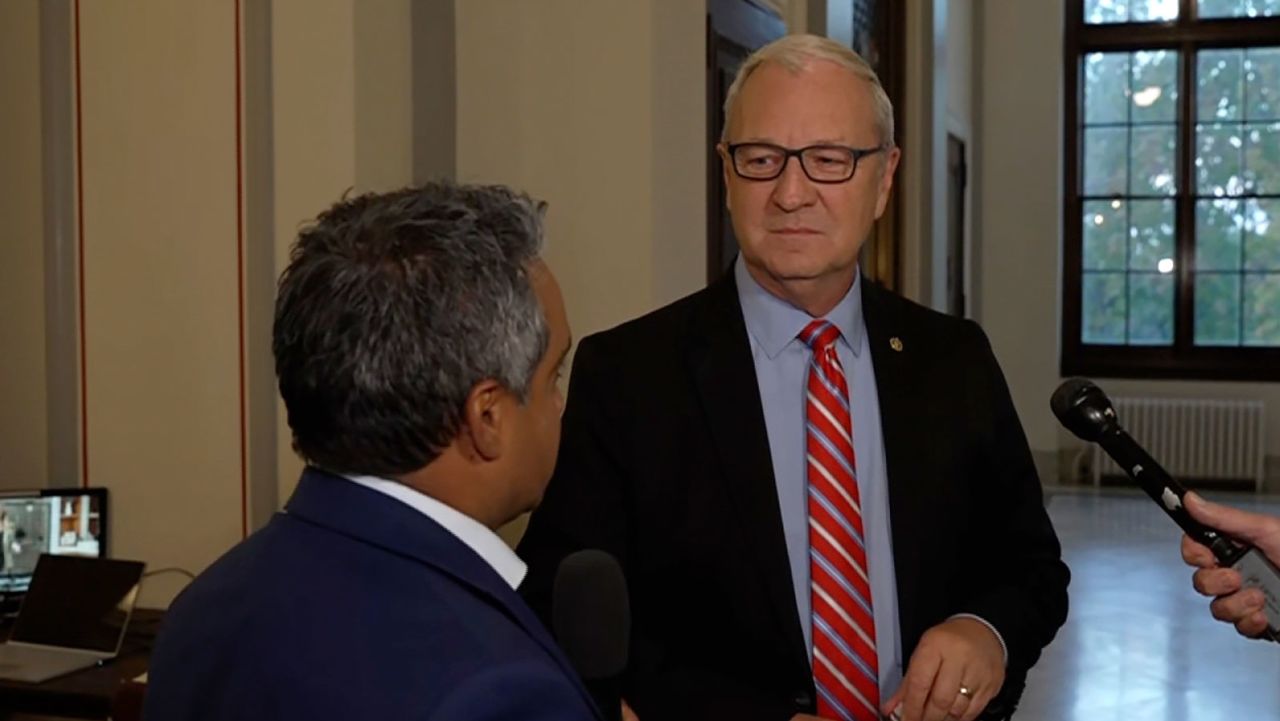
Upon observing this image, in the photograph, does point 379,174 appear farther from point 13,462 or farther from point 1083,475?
point 1083,475

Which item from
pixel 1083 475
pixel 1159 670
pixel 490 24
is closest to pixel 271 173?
pixel 490 24

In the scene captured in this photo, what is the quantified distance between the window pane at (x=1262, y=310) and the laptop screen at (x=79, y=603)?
10271 millimetres

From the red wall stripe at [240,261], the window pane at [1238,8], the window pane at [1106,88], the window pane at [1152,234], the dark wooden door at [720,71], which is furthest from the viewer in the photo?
the window pane at [1106,88]

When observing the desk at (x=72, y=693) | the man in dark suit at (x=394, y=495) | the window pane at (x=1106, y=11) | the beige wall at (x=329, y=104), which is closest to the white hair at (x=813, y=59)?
the man in dark suit at (x=394, y=495)

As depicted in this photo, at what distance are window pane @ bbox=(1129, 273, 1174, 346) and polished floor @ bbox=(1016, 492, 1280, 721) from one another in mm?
2898

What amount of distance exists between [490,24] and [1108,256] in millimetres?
9380

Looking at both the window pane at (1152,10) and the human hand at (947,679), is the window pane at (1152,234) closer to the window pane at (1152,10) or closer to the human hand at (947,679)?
the window pane at (1152,10)

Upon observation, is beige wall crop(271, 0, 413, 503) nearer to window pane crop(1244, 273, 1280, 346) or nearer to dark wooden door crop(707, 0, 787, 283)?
dark wooden door crop(707, 0, 787, 283)

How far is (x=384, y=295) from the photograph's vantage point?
1072mm

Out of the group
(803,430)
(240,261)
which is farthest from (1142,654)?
(803,430)

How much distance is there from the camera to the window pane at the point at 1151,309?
38.0 ft

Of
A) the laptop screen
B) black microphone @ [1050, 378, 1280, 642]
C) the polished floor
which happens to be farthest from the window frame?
black microphone @ [1050, 378, 1280, 642]

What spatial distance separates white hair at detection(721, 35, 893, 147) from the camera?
180 cm

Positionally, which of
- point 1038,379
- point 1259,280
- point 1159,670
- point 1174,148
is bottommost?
point 1159,670
